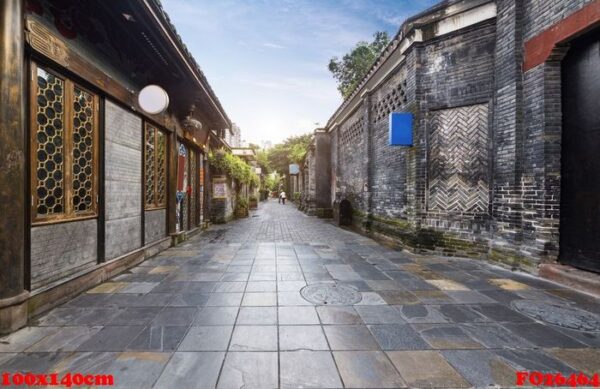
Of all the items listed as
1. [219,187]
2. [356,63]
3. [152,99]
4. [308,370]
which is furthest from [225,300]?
[356,63]

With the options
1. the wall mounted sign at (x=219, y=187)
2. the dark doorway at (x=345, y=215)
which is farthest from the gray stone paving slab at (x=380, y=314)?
the wall mounted sign at (x=219, y=187)

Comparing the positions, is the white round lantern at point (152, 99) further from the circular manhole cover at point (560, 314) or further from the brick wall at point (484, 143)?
the circular manhole cover at point (560, 314)

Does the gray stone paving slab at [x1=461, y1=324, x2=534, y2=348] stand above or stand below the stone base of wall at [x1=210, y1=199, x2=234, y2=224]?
below

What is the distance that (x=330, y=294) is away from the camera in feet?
13.0

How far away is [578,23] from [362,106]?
6963 mm

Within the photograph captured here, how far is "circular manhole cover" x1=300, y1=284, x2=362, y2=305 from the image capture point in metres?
3.70

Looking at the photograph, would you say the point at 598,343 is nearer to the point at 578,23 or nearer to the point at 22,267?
the point at 578,23

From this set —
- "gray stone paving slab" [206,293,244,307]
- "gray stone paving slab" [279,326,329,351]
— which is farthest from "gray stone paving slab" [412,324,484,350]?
"gray stone paving slab" [206,293,244,307]

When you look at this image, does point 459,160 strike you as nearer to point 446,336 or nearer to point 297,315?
point 446,336

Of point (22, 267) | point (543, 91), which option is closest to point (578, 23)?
point (543, 91)

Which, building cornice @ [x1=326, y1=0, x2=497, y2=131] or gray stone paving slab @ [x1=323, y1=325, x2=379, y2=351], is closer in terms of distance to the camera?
gray stone paving slab @ [x1=323, y1=325, x2=379, y2=351]

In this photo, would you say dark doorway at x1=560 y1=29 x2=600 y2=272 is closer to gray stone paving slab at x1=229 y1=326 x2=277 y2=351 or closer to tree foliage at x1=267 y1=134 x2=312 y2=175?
gray stone paving slab at x1=229 y1=326 x2=277 y2=351

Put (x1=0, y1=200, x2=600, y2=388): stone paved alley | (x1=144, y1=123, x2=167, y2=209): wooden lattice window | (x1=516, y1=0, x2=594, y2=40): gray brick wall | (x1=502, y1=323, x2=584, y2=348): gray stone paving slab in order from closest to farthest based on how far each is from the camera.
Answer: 1. (x1=0, y1=200, x2=600, y2=388): stone paved alley
2. (x1=502, y1=323, x2=584, y2=348): gray stone paving slab
3. (x1=516, y1=0, x2=594, y2=40): gray brick wall
4. (x1=144, y1=123, x2=167, y2=209): wooden lattice window

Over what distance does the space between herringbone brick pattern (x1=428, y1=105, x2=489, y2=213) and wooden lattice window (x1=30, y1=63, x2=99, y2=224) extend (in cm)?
707
